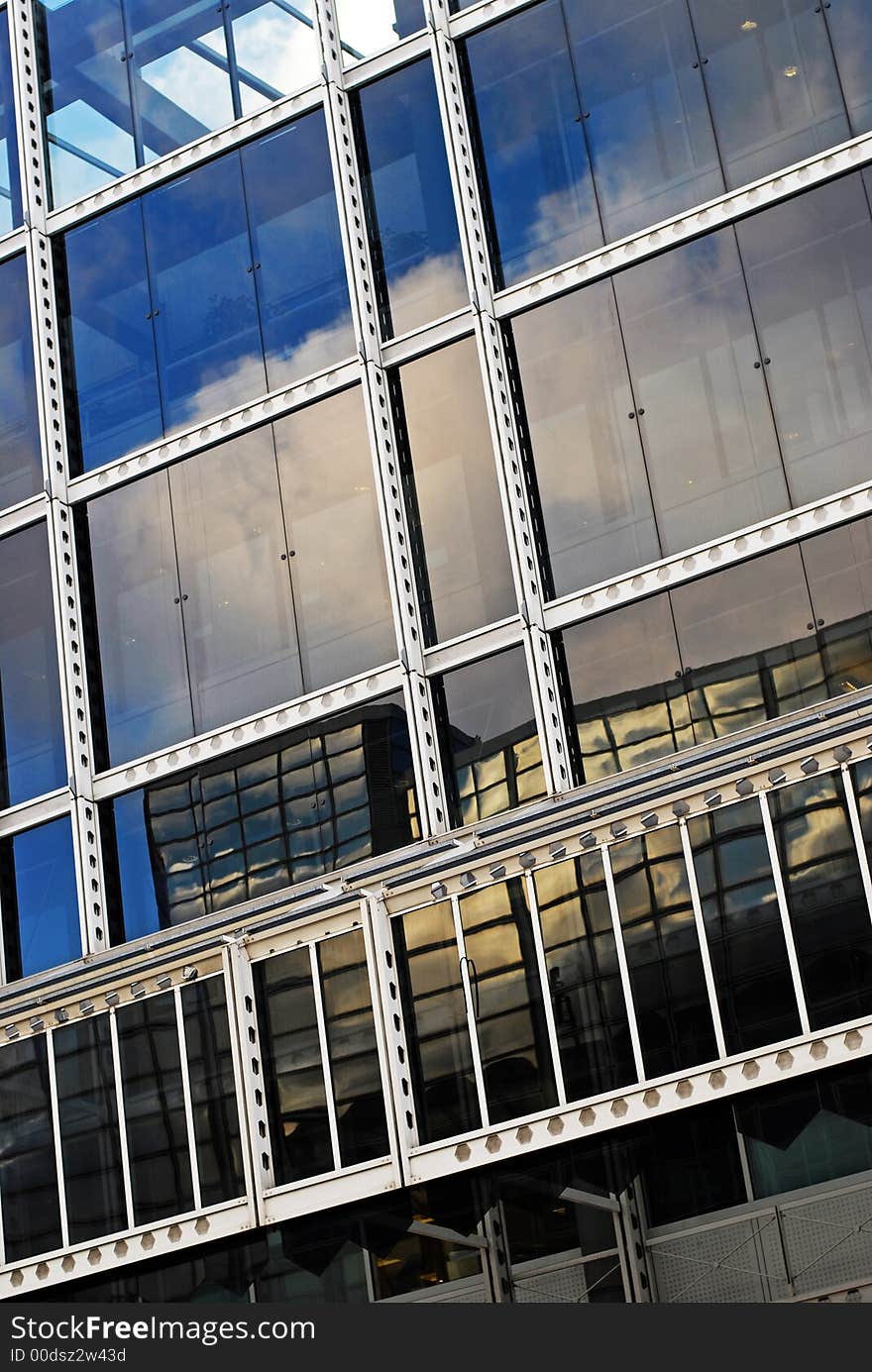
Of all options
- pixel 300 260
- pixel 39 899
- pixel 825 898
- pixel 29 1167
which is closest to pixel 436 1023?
pixel 825 898

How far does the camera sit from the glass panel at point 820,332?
24844 mm

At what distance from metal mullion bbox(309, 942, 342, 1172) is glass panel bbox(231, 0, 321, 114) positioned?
14.6 meters

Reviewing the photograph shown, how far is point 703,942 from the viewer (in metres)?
20.6

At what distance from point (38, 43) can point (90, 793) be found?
13539 mm

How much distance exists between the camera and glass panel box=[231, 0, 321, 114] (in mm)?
30641

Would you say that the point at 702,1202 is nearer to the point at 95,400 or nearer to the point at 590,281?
the point at 590,281

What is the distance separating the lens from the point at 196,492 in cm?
2989

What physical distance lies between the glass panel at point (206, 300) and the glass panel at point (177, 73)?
40.7 inches

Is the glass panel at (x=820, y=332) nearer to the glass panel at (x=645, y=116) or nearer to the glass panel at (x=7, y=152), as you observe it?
the glass panel at (x=645, y=116)

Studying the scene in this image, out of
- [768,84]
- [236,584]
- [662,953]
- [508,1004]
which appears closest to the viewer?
[662,953]

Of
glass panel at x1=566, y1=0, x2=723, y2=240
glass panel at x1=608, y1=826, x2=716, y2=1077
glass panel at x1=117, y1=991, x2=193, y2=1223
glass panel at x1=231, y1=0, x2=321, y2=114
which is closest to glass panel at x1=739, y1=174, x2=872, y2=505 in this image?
glass panel at x1=566, y1=0, x2=723, y2=240

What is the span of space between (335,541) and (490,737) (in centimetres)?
399

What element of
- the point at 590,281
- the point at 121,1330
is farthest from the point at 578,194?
the point at 121,1330

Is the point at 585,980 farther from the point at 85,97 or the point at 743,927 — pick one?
the point at 85,97
